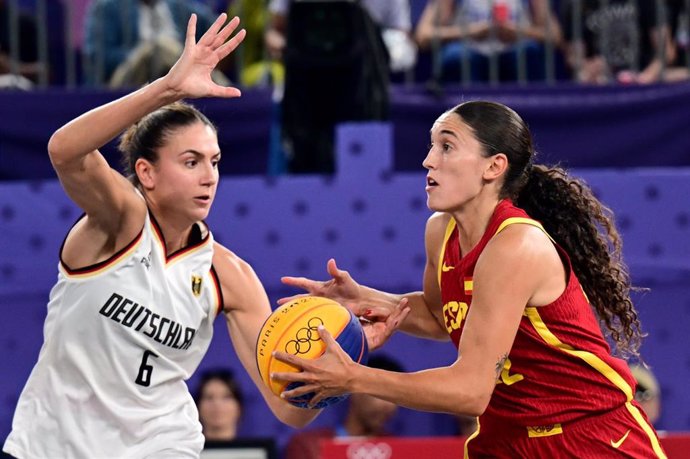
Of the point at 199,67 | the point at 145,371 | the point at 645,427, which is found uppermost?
the point at 199,67

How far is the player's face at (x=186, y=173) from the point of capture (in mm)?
4070

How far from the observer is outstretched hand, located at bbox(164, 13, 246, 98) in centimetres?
358

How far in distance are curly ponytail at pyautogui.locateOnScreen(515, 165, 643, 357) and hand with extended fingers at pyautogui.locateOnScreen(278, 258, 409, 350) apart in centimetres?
53

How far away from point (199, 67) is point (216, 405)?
2813 mm

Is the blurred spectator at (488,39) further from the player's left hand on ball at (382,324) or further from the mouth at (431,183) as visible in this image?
the mouth at (431,183)

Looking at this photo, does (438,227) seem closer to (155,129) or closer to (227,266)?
(227,266)

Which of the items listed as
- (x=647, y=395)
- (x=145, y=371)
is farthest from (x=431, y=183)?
(x=647, y=395)

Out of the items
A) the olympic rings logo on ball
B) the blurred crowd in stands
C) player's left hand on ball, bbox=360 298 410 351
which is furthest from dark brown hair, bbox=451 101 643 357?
the blurred crowd in stands

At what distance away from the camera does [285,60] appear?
6.47 m

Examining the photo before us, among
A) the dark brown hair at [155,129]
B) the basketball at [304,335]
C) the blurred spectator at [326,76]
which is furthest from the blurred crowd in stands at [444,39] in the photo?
the basketball at [304,335]

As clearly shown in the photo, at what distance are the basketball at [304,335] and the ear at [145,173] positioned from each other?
0.65 metres

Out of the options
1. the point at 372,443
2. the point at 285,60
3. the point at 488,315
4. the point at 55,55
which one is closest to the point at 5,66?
the point at 55,55

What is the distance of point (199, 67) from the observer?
3.65 m

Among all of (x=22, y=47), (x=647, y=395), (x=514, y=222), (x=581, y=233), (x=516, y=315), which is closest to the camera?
(x=516, y=315)
